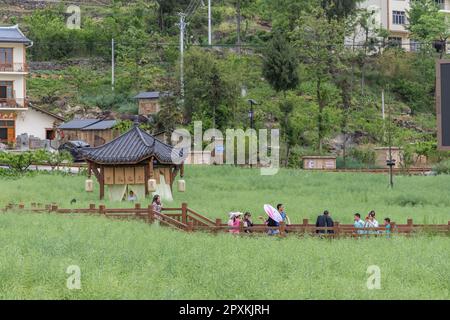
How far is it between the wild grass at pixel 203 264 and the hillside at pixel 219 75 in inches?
1338

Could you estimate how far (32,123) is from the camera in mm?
67438

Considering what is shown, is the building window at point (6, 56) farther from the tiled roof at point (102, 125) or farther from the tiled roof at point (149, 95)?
the tiled roof at point (149, 95)

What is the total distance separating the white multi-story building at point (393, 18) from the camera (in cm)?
7969

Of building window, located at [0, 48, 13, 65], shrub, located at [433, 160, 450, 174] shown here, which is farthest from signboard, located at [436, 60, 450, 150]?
building window, located at [0, 48, 13, 65]

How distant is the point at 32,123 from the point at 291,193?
2927 cm

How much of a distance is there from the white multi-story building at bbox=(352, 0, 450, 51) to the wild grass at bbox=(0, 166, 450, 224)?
104 feet

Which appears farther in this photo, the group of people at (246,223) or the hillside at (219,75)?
the hillside at (219,75)

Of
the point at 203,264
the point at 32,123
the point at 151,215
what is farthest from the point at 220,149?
the point at 203,264

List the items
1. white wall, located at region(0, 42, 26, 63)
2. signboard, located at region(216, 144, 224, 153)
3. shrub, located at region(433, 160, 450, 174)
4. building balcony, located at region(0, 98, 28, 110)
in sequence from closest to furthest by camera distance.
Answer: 1. shrub, located at region(433, 160, 450, 174)
2. signboard, located at region(216, 144, 224, 153)
3. building balcony, located at region(0, 98, 28, 110)
4. white wall, located at region(0, 42, 26, 63)

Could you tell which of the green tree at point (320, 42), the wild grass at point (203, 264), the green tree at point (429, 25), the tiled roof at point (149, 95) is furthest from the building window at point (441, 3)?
the wild grass at point (203, 264)

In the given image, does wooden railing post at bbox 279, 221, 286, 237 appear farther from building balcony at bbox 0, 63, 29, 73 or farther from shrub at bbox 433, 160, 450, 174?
building balcony at bbox 0, 63, 29, 73

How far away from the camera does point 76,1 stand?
328ft

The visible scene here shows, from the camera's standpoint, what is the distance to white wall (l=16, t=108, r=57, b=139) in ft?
221

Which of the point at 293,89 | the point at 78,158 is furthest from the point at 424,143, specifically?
the point at 78,158
